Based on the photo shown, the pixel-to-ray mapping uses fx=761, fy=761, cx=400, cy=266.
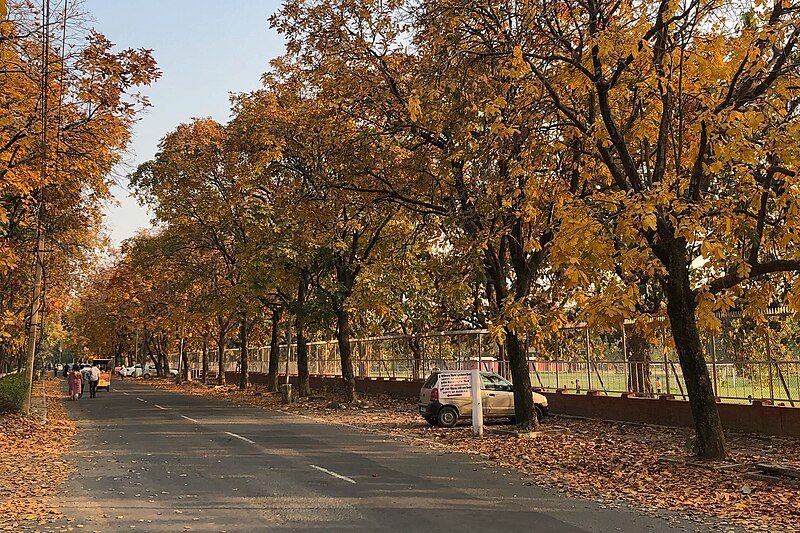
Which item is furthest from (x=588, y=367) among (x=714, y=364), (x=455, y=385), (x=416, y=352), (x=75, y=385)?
(x=75, y=385)

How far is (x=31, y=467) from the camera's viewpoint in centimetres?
1390

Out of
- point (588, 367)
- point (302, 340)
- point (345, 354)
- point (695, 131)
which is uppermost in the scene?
point (695, 131)

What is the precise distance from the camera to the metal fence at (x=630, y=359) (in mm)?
16500

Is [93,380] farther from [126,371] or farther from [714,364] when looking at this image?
[126,371]

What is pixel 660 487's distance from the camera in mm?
11227

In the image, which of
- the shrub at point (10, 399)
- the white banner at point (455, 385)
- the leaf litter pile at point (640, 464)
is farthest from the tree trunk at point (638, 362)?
the shrub at point (10, 399)

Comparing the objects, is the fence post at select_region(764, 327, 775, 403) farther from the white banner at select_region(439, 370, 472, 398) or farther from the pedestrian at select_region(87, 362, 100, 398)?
the pedestrian at select_region(87, 362, 100, 398)

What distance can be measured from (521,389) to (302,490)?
902 cm

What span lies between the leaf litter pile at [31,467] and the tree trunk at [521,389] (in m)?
10.2

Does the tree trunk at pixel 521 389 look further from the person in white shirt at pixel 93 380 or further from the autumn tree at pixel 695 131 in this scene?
the person in white shirt at pixel 93 380

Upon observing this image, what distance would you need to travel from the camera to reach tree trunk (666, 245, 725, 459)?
1312cm

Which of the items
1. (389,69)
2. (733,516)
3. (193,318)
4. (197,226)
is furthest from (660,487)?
(193,318)

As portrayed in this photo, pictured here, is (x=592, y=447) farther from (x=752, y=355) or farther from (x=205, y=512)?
(x=205, y=512)

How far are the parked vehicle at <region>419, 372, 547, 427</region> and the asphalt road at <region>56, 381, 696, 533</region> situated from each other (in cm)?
286
